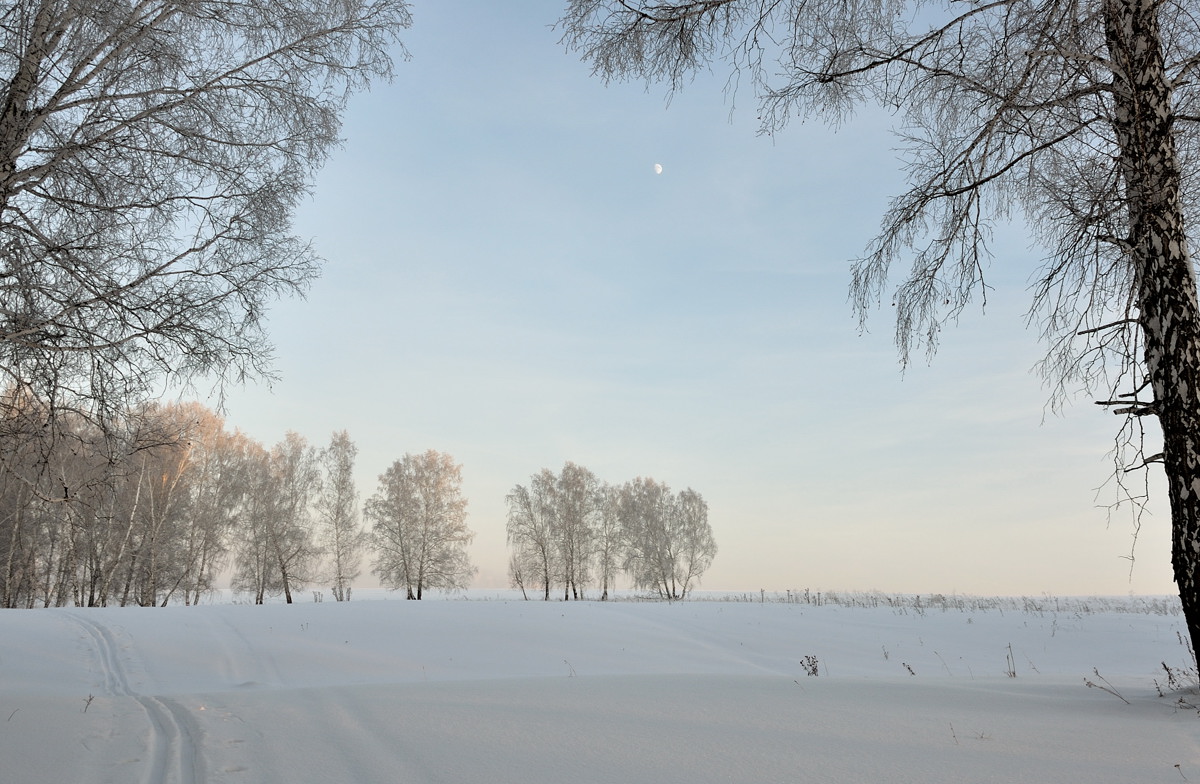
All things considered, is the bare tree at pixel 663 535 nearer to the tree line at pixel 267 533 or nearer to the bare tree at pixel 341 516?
the tree line at pixel 267 533

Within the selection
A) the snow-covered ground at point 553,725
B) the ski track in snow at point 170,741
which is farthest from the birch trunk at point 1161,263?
the ski track in snow at point 170,741

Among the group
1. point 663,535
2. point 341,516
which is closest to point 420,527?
point 341,516

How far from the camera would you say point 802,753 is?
3.26m

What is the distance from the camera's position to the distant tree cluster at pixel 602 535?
133 ft

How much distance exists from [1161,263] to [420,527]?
1250 inches

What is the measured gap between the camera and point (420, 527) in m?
32.8

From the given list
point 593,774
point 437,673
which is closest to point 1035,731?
point 593,774

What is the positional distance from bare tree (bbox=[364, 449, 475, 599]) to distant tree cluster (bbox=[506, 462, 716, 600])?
747 cm

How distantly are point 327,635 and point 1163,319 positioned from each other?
11506mm

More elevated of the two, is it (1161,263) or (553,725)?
(1161,263)

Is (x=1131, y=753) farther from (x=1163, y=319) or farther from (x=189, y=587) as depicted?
(x=189, y=587)

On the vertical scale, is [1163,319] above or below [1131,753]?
above

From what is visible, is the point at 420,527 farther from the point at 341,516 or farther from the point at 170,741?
the point at 170,741

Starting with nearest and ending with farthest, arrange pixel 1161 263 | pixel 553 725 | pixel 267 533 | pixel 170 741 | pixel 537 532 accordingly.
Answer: pixel 553 725 < pixel 170 741 < pixel 1161 263 < pixel 267 533 < pixel 537 532
